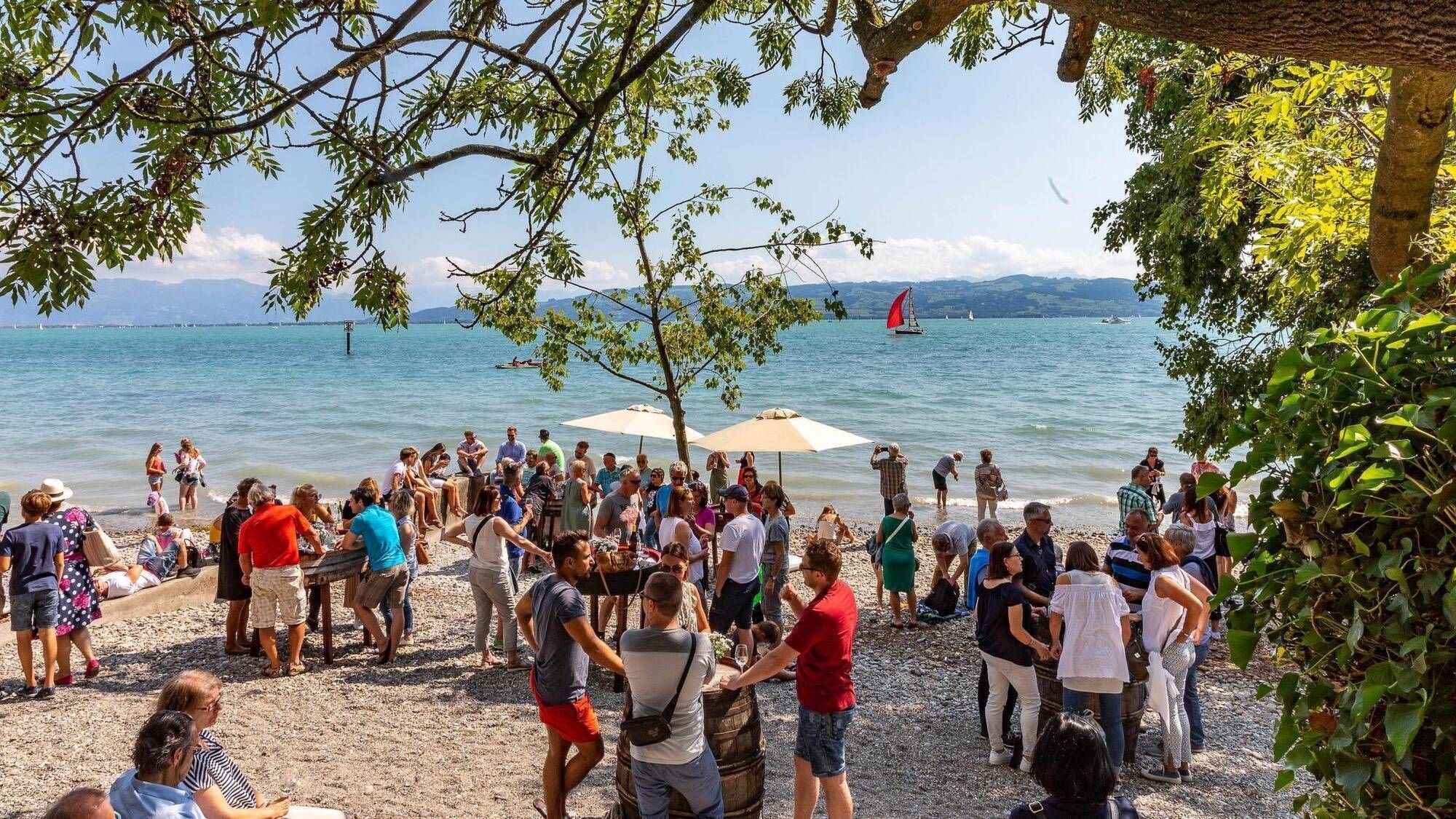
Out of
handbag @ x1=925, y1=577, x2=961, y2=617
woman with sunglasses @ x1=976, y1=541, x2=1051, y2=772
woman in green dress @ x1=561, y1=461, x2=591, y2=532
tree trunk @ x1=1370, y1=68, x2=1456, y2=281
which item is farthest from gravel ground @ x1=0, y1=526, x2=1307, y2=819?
tree trunk @ x1=1370, y1=68, x2=1456, y2=281

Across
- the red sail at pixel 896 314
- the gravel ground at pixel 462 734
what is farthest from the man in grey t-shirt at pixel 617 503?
the red sail at pixel 896 314

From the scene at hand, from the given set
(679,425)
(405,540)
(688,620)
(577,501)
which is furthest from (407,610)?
(679,425)

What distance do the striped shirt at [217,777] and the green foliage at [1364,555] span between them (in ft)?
12.8

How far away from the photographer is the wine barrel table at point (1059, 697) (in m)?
5.97

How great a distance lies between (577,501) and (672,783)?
783cm

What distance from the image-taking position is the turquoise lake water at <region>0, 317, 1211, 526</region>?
26.6 meters

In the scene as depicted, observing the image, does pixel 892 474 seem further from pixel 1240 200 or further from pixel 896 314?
pixel 1240 200

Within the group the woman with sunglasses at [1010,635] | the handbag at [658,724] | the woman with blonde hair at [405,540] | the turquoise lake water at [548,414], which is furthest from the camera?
the turquoise lake water at [548,414]

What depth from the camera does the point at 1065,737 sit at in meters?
2.79

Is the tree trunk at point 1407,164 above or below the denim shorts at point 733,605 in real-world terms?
above

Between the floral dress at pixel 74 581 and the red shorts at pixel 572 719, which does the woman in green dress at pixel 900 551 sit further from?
the floral dress at pixel 74 581

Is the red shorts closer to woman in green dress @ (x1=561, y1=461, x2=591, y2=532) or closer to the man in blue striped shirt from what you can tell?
the man in blue striped shirt

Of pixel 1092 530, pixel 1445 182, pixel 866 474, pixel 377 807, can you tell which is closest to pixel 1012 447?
pixel 866 474

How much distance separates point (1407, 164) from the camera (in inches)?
140
